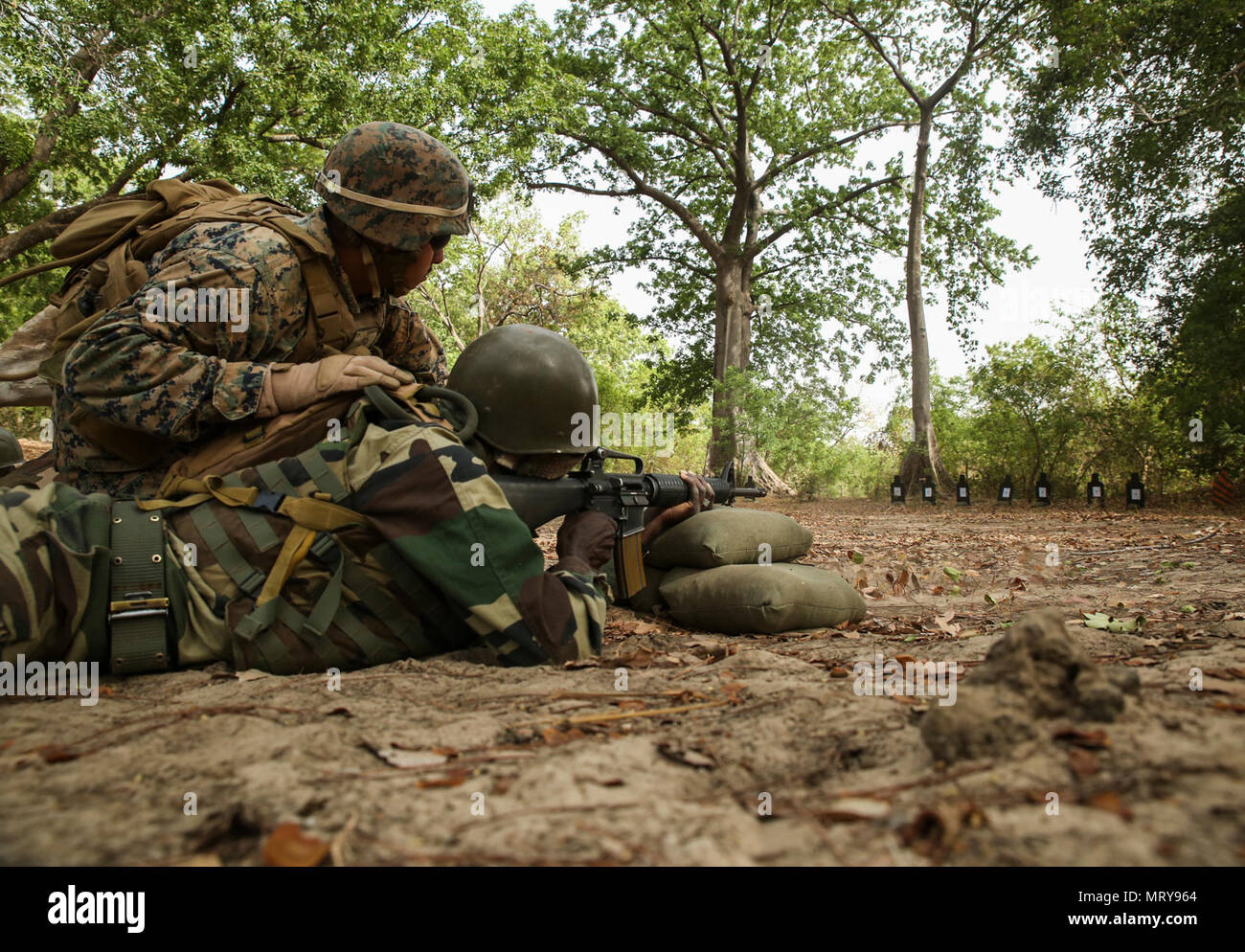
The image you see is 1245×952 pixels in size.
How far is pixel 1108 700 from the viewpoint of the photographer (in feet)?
3.94

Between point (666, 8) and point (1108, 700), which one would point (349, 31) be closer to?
point (666, 8)

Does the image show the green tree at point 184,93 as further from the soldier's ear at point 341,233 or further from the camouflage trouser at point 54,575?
the camouflage trouser at point 54,575

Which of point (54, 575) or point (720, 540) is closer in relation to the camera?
point (54, 575)

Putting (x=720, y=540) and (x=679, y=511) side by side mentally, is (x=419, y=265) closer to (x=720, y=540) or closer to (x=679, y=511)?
(x=679, y=511)

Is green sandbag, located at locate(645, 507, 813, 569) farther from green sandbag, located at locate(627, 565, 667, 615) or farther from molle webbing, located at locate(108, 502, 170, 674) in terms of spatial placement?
molle webbing, located at locate(108, 502, 170, 674)

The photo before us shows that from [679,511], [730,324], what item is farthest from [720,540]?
[730,324]

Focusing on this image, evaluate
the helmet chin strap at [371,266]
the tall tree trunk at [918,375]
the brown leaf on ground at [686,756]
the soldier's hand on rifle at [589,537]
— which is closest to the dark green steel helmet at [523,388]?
the soldier's hand on rifle at [589,537]

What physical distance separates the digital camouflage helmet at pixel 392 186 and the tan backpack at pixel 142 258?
0.62 ft

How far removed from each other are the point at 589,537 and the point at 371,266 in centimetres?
129

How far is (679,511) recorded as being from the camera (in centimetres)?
361

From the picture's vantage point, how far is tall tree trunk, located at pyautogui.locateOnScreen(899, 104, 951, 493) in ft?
44.9

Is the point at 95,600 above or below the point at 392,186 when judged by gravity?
below
